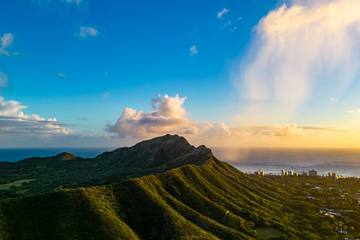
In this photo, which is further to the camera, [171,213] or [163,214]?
[171,213]

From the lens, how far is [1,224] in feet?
284

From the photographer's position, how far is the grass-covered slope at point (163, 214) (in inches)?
3543

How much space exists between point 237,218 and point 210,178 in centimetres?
4565

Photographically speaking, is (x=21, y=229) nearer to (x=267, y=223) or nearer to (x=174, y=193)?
(x=174, y=193)

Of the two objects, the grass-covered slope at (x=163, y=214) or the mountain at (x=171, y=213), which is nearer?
the grass-covered slope at (x=163, y=214)

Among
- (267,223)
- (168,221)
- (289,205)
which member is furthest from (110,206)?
(289,205)

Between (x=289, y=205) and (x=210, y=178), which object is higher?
(x=210, y=178)

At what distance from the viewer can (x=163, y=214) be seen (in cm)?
10700

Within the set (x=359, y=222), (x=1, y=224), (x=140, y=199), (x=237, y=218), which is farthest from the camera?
(x=359, y=222)

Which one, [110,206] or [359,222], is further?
[359,222]

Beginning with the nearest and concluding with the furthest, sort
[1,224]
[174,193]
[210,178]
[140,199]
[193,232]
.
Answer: [1,224] → [193,232] → [140,199] → [174,193] → [210,178]

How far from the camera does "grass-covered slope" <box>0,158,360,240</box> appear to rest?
9000 centimetres

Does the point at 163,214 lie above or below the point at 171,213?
below

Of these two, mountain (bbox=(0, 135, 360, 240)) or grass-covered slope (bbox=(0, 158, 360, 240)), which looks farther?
mountain (bbox=(0, 135, 360, 240))
